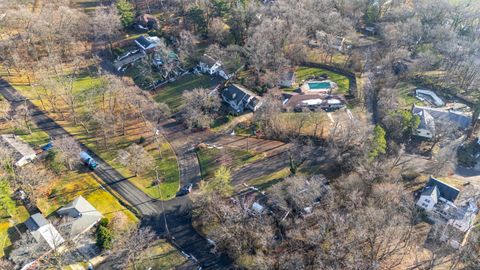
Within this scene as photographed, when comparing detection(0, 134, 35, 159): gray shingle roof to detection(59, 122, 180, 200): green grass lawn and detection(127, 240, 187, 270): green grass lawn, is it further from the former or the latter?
detection(127, 240, 187, 270): green grass lawn

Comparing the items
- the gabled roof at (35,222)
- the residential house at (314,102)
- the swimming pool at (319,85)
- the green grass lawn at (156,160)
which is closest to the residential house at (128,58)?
the green grass lawn at (156,160)

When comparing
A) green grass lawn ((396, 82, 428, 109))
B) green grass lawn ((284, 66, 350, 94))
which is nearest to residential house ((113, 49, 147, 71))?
green grass lawn ((284, 66, 350, 94))

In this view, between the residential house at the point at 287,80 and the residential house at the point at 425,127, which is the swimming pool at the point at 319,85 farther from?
the residential house at the point at 425,127

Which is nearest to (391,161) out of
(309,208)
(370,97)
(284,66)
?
(309,208)

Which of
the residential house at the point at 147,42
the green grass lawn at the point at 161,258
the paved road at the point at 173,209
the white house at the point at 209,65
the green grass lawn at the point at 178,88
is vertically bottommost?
the green grass lawn at the point at 161,258

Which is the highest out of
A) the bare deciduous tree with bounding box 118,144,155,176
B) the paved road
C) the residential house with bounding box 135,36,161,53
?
the residential house with bounding box 135,36,161,53

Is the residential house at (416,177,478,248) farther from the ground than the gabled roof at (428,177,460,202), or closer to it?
closer to it

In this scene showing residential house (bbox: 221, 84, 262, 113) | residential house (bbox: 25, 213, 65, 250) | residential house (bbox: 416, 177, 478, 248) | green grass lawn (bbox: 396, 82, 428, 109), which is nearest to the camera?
residential house (bbox: 25, 213, 65, 250)
